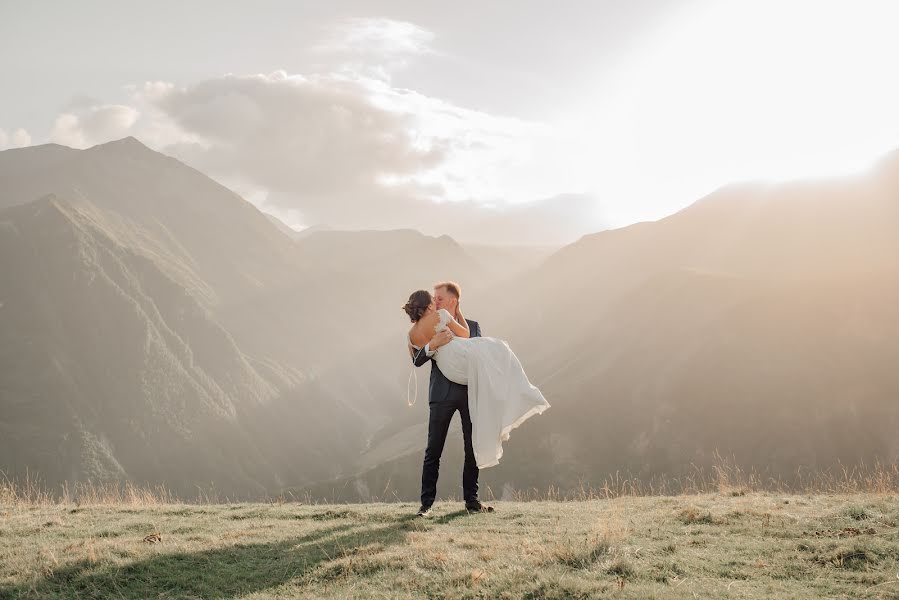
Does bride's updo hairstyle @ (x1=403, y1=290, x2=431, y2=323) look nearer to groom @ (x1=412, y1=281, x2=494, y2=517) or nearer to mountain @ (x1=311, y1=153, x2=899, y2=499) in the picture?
groom @ (x1=412, y1=281, x2=494, y2=517)

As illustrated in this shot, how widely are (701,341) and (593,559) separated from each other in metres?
71.7

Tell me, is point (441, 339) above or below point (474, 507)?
above

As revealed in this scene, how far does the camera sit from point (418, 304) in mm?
9430

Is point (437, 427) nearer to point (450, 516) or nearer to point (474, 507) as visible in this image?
point (450, 516)

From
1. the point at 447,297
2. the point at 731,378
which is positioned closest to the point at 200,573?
the point at 447,297

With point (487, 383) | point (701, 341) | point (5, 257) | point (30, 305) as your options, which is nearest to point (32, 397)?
point (30, 305)

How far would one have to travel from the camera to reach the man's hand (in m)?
9.22

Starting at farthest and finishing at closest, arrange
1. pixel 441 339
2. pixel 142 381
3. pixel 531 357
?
pixel 531 357 → pixel 142 381 → pixel 441 339

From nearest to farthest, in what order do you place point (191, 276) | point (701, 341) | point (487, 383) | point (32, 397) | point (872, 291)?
point (487, 383) → point (872, 291) → point (701, 341) → point (32, 397) → point (191, 276)

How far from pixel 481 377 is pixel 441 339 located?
2.89 ft

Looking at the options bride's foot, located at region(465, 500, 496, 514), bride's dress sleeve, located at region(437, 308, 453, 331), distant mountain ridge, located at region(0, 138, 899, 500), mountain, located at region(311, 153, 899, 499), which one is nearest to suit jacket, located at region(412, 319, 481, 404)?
bride's dress sleeve, located at region(437, 308, 453, 331)

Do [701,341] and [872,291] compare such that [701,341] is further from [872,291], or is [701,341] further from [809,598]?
[809,598]

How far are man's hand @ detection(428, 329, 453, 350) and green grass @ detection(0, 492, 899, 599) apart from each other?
8.51 feet

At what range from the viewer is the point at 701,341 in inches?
2835
